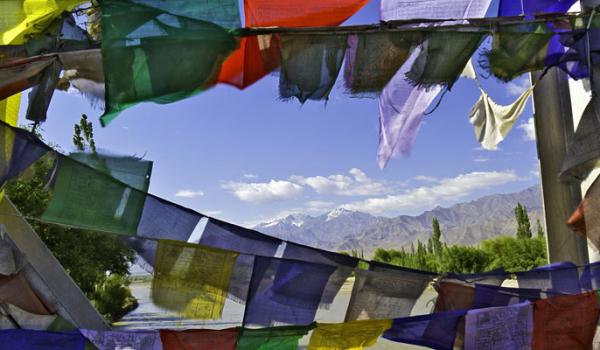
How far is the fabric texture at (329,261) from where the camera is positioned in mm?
4164

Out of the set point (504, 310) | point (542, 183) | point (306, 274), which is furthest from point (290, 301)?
point (542, 183)

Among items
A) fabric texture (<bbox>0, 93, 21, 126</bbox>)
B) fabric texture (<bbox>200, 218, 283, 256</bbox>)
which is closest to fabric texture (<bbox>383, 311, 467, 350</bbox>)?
fabric texture (<bbox>200, 218, 283, 256</bbox>)

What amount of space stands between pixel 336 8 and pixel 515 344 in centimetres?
303

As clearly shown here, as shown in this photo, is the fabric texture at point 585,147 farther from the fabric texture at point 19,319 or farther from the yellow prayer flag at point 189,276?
the fabric texture at point 19,319

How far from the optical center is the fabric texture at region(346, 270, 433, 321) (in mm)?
4238

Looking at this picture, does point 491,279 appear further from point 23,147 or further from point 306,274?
point 23,147

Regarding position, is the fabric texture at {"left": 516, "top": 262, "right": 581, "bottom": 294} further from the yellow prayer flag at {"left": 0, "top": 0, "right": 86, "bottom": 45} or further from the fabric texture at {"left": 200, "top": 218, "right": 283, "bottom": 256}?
the yellow prayer flag at {"left": 0, "top": 0, "right": 86, "bottom": 45}

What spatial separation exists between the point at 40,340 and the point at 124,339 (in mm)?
606

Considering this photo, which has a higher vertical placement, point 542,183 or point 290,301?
point 542,183

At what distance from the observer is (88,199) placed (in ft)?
13.0

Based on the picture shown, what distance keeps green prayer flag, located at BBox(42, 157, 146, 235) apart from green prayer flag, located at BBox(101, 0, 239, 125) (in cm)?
45

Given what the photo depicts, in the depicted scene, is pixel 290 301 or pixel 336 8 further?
pixel 336 8

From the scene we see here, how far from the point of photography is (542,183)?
5746mm

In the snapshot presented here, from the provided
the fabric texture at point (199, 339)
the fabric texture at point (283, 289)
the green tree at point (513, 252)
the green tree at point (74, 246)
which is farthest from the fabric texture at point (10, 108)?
the green tree at point (513, 252)
